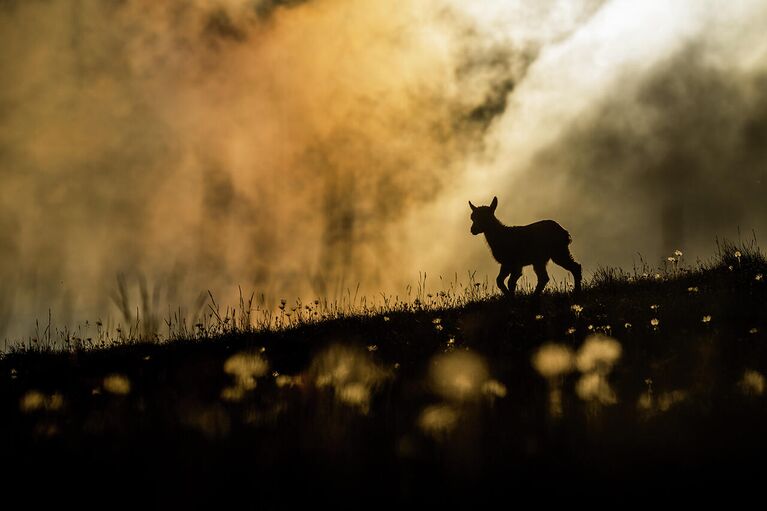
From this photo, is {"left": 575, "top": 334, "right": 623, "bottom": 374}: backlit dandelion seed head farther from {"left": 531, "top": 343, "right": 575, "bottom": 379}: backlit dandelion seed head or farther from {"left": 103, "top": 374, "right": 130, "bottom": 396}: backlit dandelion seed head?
{"left": 103, "top": 374, "right": 130, "bottom": 396}: backlit dandelion seed head

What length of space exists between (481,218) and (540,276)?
2.05 meters

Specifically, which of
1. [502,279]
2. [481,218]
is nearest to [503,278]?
[502,279]

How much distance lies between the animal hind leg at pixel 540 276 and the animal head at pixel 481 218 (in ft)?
4.90

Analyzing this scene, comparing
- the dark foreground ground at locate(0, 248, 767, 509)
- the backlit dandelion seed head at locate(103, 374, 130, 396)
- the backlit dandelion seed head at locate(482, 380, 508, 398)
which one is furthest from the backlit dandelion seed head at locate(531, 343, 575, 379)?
the backlit dandelion seed head at locate(103, 374, 130, 396)

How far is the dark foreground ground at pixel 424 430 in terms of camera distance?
13.1ft

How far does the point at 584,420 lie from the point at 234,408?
2.88m

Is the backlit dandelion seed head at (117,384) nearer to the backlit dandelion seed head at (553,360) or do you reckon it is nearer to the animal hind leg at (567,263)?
the backlit dandelion seed head at (553,360)

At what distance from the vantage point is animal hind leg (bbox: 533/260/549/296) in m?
14.0

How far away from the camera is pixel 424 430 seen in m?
5.01

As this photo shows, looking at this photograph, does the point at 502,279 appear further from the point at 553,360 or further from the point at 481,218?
the point at 553,360

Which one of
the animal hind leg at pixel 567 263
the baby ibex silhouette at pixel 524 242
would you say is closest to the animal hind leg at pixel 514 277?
the baby ibex silhouette at pixel 524 242

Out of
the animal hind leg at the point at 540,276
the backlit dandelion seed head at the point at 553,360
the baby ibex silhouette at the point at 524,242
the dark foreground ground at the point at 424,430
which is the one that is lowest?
the dark foreground ground at the point at 424,430

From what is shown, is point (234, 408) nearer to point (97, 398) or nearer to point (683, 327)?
point (97, 398)

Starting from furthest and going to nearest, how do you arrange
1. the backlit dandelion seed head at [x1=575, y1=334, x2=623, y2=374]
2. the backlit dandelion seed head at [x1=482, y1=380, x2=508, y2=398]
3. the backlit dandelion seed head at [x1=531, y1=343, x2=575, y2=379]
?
the backlit dandelion seed head at [x1=575, y1=334, x2=623, y2=374] < the backlit dandelion seed head at [x1=531, y1=343, x2=575, y2=379] < the backlit dandelion seed head at [x1=482, y1=380, x2=508, y2=398]
